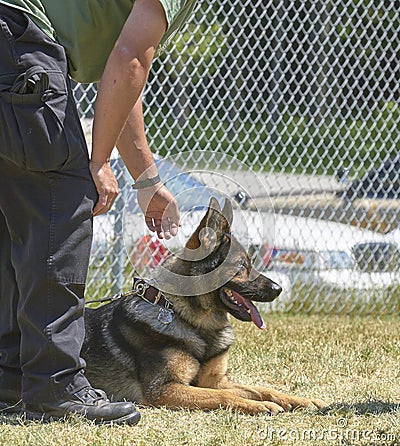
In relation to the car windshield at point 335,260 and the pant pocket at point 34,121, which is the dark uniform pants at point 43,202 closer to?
the pant pocket at point 34,121

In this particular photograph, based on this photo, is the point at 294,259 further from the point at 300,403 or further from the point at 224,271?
the point at 300,403

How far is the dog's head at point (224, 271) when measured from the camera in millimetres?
4020

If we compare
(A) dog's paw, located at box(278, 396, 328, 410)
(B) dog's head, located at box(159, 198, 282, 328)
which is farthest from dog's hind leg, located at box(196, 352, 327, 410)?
(B) dog's head, located at box(159, 198, 282, 328)

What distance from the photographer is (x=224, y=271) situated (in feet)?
13.3

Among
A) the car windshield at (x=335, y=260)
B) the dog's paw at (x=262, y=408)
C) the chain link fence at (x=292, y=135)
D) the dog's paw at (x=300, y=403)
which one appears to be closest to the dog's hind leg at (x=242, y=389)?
the dog's paw at (x=300, y=403)

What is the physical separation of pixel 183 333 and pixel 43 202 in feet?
4.02

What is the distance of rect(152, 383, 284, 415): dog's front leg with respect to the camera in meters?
3.53

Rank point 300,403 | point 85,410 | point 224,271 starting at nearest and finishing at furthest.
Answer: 1. point 85,410
2. point 300,403
3. point 224,271

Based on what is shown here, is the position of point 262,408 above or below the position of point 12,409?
above

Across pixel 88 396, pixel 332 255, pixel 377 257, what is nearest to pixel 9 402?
pixel 88 396

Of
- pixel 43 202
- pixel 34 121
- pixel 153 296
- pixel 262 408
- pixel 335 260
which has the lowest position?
pixel 335 260

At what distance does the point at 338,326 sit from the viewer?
5.99 m

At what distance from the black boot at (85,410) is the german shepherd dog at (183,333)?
535 millimetres

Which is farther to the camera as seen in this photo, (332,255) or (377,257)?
(377,257)
